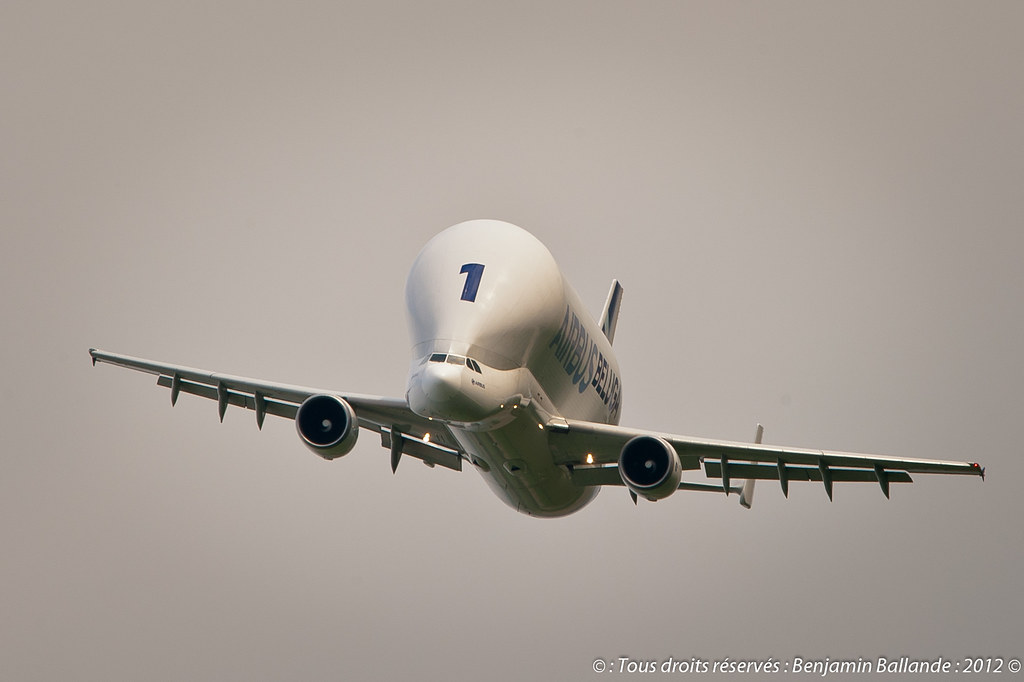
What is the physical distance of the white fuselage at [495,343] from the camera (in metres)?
23.2

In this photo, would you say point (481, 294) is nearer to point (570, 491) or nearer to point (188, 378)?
point (570, 491)

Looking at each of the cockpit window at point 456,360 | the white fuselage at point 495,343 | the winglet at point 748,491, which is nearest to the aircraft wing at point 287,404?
the white fuselage at point 495,343

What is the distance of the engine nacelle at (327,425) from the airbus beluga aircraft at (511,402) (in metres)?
0.03

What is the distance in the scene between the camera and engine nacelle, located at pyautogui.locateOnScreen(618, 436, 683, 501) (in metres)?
25.5

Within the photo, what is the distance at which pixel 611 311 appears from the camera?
42.9 metres

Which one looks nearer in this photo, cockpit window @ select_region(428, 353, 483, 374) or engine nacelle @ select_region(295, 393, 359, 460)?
cockpit window @ select_region(428, 353, 483, 374)

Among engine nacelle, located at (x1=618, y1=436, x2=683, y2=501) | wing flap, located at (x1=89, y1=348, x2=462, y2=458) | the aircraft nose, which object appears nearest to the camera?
the aircraft nose

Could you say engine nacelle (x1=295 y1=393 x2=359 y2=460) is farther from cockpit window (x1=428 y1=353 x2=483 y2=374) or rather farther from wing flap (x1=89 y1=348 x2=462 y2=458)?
cockpit window (x1=428 y1=353 x2=483 y2=374)

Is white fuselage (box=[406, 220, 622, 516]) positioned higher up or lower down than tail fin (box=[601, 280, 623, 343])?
lower down

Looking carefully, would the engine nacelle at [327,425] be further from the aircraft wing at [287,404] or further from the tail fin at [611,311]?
the tail fin at [611,311]

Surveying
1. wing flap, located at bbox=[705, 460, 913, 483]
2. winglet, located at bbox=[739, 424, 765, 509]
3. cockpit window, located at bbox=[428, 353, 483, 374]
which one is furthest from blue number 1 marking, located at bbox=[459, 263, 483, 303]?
winglet, located at bbox=[739, 424, 765, 509]

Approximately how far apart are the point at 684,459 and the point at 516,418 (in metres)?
5.35

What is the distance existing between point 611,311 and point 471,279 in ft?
64.6

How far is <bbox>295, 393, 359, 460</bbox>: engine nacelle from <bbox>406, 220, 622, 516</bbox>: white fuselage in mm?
2342
